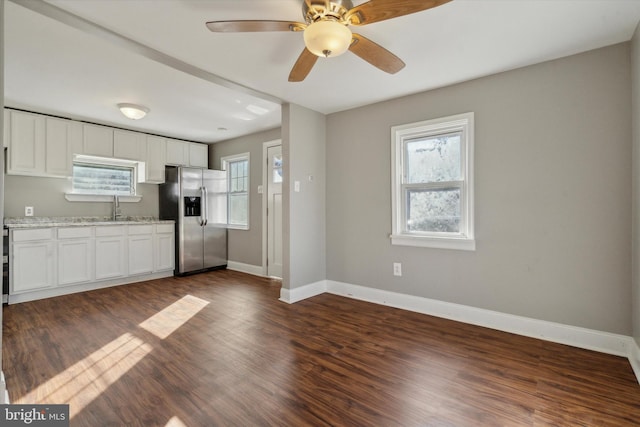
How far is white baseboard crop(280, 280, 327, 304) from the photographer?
3705 millimetres

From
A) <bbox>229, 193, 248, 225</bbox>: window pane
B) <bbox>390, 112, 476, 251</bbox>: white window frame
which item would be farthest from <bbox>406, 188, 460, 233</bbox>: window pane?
<bbox>229, 193, 248, 225</bbox>: window pane

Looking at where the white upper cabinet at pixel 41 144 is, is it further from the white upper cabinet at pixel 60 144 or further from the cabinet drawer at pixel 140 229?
the cabinet drawer at pixel 140 229

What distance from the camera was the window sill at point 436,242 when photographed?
3031 millimetres

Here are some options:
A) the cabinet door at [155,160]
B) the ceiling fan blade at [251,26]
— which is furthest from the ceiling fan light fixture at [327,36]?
the cabinet door at [155,160]

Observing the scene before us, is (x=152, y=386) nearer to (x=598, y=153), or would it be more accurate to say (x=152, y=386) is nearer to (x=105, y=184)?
(x=598, y=153)

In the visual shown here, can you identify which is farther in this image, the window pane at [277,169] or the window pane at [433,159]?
the window pane at [277,169]

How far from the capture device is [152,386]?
1.96 meters

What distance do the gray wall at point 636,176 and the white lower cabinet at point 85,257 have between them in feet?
18.1

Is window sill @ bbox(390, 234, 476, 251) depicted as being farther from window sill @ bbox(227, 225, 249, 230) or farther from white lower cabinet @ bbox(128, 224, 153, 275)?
white lower cabinet @ bbox(128, 224, 153, 275)

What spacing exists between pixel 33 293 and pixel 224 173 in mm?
3100

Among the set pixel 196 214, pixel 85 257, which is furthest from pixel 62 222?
pixel 196 214

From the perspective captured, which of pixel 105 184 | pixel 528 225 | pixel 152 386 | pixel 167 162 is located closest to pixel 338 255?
pixel 528 225

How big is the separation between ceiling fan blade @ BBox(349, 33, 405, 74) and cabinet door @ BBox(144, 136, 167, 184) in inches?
170

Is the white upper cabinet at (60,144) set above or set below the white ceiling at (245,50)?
below
